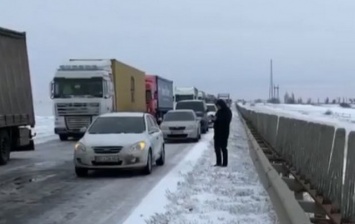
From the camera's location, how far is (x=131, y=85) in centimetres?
3619

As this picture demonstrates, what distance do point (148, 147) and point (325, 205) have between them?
6897 mm

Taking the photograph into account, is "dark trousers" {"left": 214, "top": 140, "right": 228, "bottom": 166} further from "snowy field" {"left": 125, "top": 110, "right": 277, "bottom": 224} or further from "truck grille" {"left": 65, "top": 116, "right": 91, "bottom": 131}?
"truck grille" {"left": 65, "top": 116, "right": 91, "bottom": 131}

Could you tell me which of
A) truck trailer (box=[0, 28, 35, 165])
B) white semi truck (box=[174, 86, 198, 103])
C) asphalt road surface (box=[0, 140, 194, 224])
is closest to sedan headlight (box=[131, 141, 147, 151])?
asphalt road surface (box=[0, 140, 194, 224])

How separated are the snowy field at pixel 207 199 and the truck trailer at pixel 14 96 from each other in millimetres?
5285

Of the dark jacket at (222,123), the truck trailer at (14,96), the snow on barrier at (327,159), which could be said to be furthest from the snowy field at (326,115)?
the truck trailer at (14,96)

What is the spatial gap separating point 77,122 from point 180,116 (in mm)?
4895

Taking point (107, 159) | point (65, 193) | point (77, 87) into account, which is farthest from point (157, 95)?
point (65, 193)

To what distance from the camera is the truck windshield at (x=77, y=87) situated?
2947 centimetres

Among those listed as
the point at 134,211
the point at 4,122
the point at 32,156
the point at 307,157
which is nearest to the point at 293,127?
the point at 307,157

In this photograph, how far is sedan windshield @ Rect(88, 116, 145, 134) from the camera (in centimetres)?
1573

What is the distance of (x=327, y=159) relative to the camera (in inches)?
356

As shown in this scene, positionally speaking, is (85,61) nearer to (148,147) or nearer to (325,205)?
(148,147)

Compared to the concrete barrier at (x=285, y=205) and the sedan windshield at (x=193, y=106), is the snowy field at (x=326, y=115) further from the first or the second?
the sedan windshield at (x=193, y=106)

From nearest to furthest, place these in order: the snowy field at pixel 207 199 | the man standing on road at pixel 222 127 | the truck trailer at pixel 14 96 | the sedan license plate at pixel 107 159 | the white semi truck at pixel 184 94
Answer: the snowy field at pixel 207 199 < the sedan license plate at pixel 107 159 < the man standing on road at pixel 222 127 < the truck trailer at pixel 14 96 < the white semi truck at pixel 184 94
